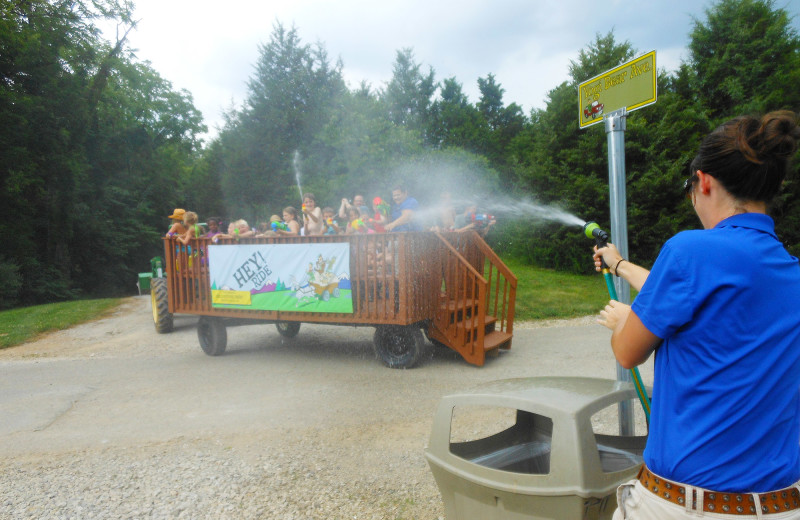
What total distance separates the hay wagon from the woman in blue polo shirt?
5.39 metres

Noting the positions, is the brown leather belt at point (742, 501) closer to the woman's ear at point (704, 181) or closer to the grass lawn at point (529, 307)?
the woman's ear at point (704, 181)

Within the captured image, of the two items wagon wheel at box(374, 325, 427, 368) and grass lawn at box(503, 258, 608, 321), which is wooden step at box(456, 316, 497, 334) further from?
grass lawn at box(503, 258, 608, 321)

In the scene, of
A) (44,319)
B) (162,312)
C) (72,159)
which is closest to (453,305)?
(162,312)

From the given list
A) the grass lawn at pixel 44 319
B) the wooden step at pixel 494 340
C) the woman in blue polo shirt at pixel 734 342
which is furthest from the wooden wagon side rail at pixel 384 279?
the grass lawn at pixel 44 319

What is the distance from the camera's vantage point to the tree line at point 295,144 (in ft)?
59.4

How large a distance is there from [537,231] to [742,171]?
18.1 metres

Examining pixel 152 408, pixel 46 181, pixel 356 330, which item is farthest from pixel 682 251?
pixel 46 181

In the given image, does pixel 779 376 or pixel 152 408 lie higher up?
pixel 779 376

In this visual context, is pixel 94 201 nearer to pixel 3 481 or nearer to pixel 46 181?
pixel 46 181

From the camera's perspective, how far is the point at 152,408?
595 cm

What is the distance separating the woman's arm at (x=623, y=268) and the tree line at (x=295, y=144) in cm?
1545

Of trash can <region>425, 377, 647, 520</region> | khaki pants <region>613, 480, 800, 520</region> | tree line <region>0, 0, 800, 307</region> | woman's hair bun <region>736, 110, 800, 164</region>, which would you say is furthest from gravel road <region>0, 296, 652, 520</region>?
tree line <region>0, 0, 800, 307</region>

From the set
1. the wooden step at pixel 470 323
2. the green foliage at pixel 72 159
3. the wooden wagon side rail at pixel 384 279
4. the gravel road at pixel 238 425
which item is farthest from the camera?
the green foliage at pixel 72 159

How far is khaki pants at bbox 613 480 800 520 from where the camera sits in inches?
53.0
